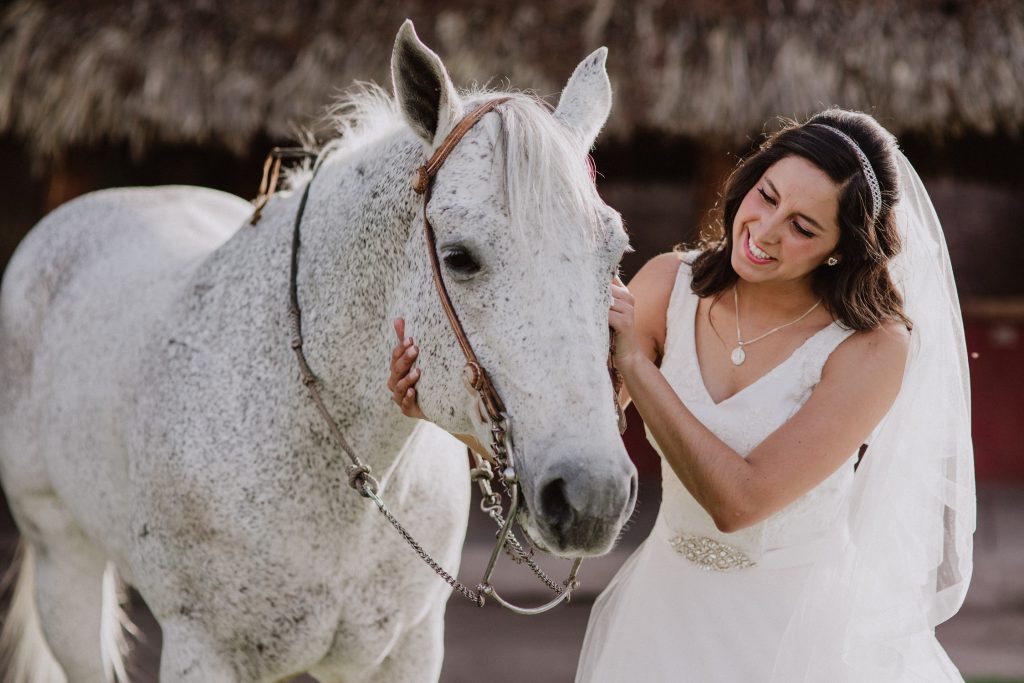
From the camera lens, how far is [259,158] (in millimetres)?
7367

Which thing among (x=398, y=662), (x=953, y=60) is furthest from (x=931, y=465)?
(x=953, y=60)

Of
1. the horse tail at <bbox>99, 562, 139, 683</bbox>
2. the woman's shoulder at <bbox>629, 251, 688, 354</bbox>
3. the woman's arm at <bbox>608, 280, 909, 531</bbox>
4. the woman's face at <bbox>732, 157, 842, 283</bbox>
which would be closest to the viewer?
the woman's arm at <bbox>608, 280, 909, 531</bbox>

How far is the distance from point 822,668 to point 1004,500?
20.0 feet

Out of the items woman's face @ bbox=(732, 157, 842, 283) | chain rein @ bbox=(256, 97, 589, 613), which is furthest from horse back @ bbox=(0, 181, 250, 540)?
woman's face @ bbox=(732, 157, 842, 283)

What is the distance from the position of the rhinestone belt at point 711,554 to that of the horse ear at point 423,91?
100 cm

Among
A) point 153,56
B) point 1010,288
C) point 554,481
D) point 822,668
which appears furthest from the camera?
point 1010,288

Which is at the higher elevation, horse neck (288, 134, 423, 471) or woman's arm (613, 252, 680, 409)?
horse neck (288, 134, 423, 471)

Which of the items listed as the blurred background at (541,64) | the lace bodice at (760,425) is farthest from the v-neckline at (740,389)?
the blurred background at (541,64)

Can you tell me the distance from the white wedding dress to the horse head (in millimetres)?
532

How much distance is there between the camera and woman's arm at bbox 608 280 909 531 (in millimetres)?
1764

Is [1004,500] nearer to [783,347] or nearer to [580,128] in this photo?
[783,347]

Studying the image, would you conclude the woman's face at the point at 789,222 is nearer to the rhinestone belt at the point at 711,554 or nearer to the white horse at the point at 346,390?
the white horse at the point at 346,390

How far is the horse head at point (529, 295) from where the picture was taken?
1.40 meters

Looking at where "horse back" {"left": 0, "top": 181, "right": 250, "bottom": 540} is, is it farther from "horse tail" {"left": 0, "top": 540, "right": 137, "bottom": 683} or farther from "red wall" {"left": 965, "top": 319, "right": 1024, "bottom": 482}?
"red wall" {"left": 965, "top": 319, "right": 1024, "bottom": 482}
